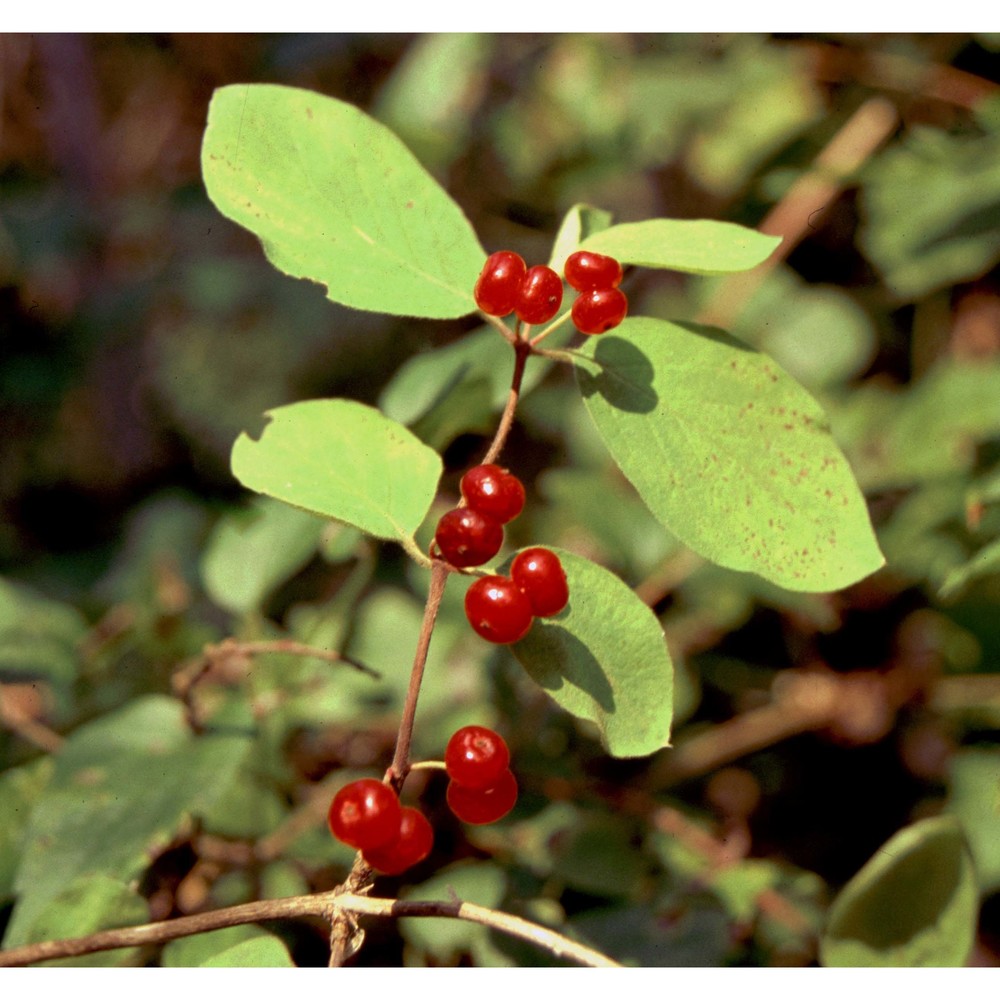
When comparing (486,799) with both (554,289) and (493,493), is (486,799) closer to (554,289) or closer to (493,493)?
(493,493)

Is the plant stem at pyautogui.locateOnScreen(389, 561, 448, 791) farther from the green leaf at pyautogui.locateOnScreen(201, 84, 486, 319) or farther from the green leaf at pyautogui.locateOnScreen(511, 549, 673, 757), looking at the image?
the green leaf at pyautogui.locateOnScreen(201, 84, 486, 319)

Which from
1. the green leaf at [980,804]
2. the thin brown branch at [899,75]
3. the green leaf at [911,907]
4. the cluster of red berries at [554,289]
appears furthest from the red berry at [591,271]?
the thin brown branch at [899,75]

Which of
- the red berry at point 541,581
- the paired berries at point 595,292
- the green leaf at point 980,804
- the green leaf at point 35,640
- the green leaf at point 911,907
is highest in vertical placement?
the paired berries at point 595,292

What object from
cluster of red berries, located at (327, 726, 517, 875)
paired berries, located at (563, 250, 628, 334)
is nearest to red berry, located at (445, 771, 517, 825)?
cluster of red berries, located at (327, 726, 517, 875)

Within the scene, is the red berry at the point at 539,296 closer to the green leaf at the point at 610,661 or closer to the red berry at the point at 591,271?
the red berry at the point at 591,271

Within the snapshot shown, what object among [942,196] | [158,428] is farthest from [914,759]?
[158,428]
